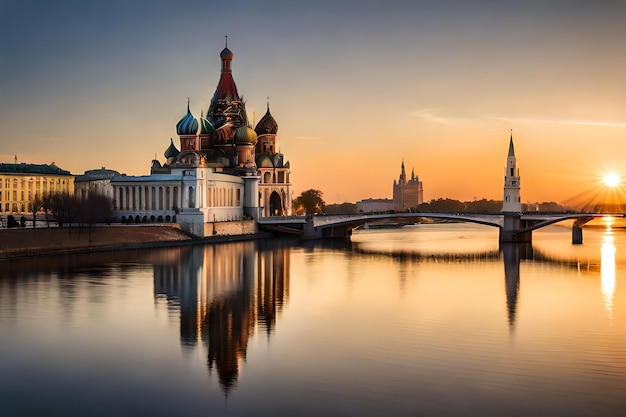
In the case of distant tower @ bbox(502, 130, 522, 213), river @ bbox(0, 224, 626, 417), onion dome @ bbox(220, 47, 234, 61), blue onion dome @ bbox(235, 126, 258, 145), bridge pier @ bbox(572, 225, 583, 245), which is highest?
onion dome @ bbox(220, 47, 234, 61)

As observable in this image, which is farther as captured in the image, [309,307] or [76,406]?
[309,307]

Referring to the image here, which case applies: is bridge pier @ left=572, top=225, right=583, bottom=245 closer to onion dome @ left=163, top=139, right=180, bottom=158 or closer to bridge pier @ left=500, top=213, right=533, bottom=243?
bridge pier @ left=500, top=213, right=533, bottom=243

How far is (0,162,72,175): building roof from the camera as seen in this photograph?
5513 centimetres

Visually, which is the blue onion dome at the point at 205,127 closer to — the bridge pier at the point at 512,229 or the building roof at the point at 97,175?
the building roof at the point at 97,175

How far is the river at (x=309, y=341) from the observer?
1093 cm

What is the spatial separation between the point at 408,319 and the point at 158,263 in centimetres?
1516

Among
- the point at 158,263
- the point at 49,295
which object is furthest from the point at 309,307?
the point at 158,263

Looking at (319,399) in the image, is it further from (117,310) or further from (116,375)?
(117,310)

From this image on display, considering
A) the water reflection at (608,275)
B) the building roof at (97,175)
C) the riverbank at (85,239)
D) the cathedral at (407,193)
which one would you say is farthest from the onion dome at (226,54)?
the cathedral at (407,193)

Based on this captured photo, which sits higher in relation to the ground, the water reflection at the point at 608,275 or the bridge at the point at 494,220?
the bridge at the point at 494,220

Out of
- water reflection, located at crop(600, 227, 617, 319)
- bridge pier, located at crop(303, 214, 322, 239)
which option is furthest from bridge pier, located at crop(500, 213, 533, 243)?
bridge pier, located at crop(303, 214, 322, 239)

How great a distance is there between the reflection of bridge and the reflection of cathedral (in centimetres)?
1232

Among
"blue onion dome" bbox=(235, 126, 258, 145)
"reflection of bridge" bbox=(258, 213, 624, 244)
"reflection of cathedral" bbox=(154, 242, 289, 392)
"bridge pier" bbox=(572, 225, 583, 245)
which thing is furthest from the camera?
"blue onion dome" bbox=(235, 126, 258, 145)

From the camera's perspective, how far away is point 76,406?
10.8m
